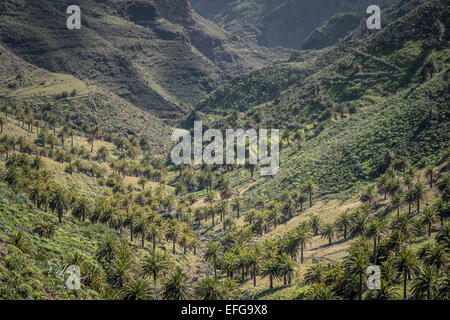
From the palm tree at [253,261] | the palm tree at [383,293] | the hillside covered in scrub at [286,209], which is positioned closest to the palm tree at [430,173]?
the hillside covered in scrub at [286,209]

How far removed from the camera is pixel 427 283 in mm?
49719

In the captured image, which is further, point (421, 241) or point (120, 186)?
point (120, 186)

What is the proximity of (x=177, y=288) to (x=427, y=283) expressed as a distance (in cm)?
3767

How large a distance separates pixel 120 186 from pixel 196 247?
2059 inches

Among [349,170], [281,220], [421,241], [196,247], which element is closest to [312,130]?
[349,170]

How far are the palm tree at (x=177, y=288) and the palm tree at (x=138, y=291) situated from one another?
154 inches

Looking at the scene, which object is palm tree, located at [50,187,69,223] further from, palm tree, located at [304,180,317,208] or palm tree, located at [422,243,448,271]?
palm tree, located at [422,243,448,271]

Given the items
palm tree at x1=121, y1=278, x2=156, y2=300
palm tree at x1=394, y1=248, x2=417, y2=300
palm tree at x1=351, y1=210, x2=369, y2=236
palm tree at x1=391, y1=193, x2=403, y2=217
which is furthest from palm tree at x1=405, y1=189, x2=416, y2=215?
palm tree at x1=121, y1=278, x2=156, y2=300

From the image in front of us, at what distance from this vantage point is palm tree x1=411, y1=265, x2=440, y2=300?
49688 mm

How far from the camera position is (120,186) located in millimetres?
151750

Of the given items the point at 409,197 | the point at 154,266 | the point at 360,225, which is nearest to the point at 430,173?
the point at 409,197

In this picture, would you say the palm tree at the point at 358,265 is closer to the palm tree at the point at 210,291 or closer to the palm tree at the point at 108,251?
the palm tree at the point at 210,291

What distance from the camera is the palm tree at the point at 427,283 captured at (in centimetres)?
4969
